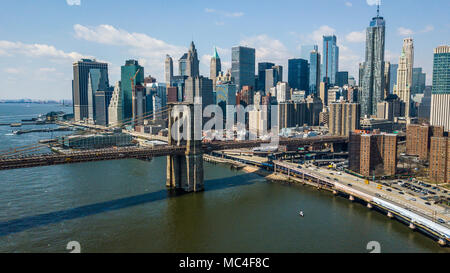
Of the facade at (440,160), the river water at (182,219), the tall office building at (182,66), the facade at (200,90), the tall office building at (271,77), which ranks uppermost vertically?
Answer: the tall office building at (182,66)

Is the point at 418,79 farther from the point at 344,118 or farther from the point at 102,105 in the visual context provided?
the point at 102,105

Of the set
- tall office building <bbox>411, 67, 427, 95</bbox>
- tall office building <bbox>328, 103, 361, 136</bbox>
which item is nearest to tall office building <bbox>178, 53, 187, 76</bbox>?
tall office building <bbox>328, 103, 361, 136</bbox>

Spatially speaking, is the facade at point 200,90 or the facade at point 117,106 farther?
the facade at point 117,106

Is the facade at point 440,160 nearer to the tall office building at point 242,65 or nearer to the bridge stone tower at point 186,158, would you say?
the bridge stone tower at point 186,158

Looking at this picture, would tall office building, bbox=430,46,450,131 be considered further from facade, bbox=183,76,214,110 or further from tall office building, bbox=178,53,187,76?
tall office building, bbox=178,53,187,76

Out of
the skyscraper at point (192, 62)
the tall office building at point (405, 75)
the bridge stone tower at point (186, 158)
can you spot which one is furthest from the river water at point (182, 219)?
the skyscraper at point (192, 62)

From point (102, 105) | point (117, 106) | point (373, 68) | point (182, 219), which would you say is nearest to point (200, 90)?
point (117, 106)
